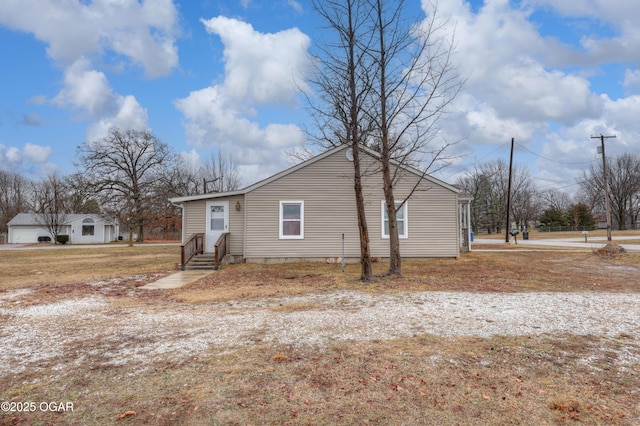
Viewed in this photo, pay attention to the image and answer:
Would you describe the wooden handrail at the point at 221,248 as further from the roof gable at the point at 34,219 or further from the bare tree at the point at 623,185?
the bare tree at the point at 623,185

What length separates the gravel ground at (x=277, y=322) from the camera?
4395 millimetres

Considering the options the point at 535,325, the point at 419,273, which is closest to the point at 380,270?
the point at 419,273

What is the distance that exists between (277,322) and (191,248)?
30.7ft

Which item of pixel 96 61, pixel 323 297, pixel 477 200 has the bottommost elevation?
pixel 323 297

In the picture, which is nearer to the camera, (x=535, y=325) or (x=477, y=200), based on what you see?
(x=535, y=325)

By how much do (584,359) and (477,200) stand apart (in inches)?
2165

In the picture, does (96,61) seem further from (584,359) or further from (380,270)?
(584,359)

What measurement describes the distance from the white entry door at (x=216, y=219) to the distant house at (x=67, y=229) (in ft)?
99.7

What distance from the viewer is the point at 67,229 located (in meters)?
39.9

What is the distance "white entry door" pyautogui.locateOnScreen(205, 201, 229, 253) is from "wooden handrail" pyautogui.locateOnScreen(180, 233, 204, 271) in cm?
39

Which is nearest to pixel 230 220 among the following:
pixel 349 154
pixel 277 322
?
pixel 349 154

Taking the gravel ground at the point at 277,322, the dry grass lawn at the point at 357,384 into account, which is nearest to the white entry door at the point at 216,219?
the gravel ground at the point at 277,322

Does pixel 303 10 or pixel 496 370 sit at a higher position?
pixel 303 10

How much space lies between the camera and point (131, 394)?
3180 mm
